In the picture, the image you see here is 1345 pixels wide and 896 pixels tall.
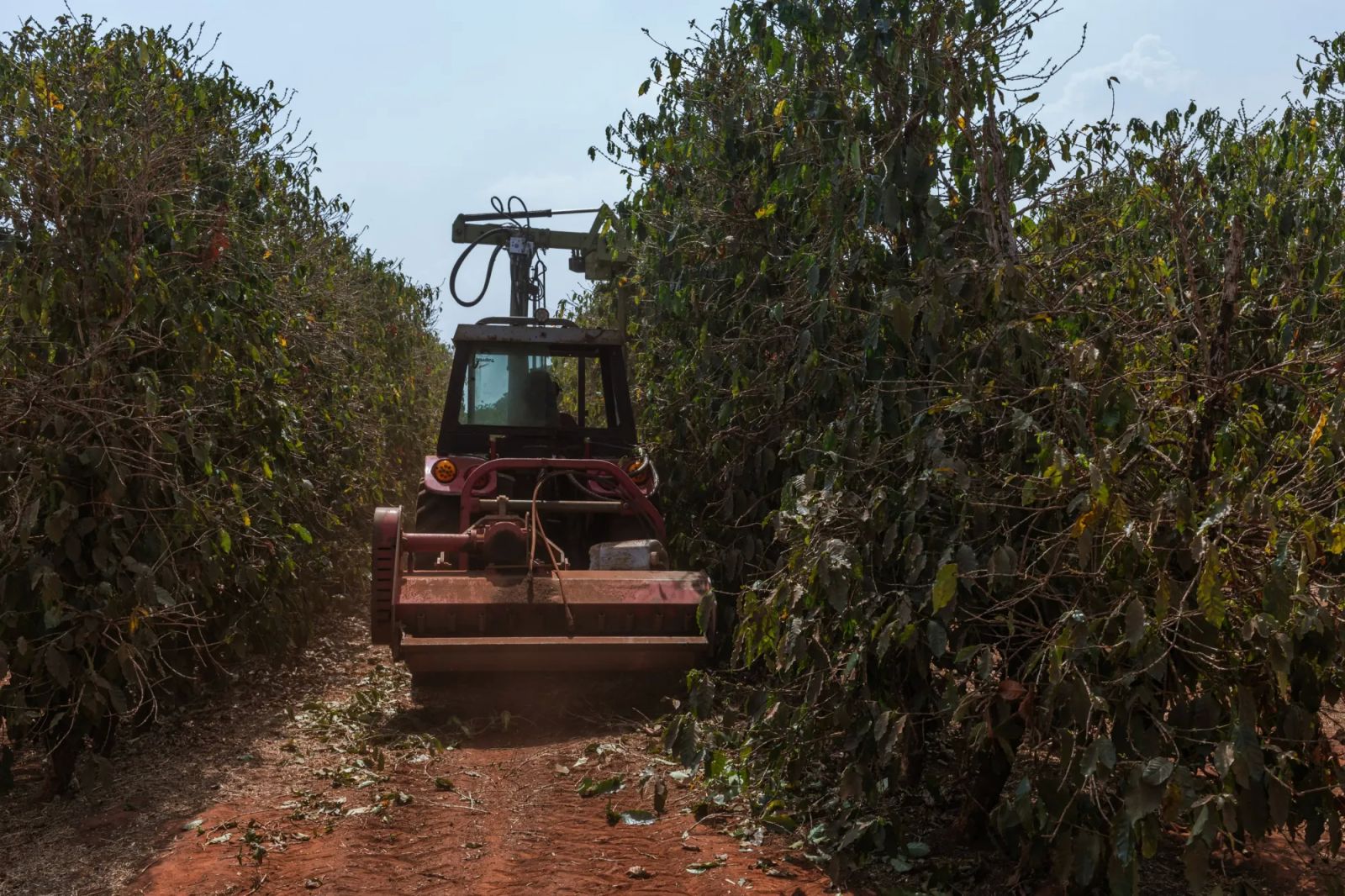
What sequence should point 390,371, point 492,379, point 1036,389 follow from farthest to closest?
point 390,371 → point 492,379 → point 1036,389

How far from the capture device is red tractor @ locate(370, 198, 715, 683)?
6828 millimetres

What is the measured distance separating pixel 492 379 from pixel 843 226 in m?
3.87

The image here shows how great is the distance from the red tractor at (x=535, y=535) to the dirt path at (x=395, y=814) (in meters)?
0.50

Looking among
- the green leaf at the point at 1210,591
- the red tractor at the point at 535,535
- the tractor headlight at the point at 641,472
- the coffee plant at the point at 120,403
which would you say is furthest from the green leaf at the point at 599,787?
the green leaf at the point at 1210,591

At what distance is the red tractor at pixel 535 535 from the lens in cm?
683

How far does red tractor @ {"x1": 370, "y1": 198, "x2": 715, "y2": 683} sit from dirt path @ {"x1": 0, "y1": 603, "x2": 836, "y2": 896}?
0.50 meters

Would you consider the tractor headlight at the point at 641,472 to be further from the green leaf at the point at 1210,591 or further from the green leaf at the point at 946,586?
the green leaf at the point at 1210,591

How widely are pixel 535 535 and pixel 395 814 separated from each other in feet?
7.02

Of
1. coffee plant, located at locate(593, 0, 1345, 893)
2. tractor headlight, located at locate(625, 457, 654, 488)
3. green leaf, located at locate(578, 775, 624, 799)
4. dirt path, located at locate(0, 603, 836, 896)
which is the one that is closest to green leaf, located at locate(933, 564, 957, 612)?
coffee plant, located at locate(593, 0, 1345, 893)

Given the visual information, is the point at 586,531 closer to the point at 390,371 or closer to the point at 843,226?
the point at 843,226

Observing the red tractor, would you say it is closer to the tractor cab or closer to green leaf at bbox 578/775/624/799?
the tractor cab

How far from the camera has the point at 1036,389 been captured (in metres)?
4.23

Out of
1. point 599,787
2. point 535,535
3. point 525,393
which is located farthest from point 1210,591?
point 525,393

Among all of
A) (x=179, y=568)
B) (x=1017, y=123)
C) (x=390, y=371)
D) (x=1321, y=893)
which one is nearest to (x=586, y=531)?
(x=179, y=568)
